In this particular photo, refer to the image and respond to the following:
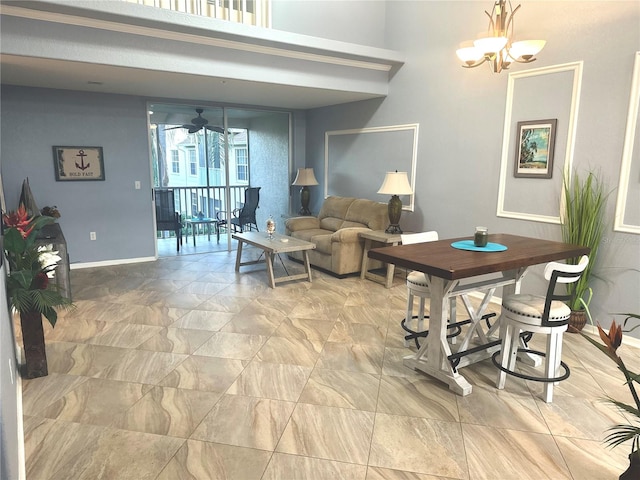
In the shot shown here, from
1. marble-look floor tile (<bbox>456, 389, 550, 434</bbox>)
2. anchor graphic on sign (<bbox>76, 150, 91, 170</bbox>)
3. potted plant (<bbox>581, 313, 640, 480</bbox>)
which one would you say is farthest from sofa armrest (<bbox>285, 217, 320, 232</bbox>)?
potted plant (<bbox>581, 313, 640, 480</bbox>)

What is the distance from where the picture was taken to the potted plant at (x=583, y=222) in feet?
11.0

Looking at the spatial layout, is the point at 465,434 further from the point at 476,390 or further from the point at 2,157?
the point at 2,157

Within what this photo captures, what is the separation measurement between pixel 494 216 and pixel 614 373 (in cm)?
182

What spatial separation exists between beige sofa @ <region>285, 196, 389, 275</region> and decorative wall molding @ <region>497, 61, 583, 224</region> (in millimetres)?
1555

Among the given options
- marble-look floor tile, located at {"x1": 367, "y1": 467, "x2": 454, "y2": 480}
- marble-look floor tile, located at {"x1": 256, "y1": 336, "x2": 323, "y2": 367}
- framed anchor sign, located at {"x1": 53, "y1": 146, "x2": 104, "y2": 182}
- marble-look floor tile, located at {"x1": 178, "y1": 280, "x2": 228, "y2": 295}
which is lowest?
marble-look floor tile, located at {"x1": 367, "y1": 467, "x2": 454, "y2": 480}

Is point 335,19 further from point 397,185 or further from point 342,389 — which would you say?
point 342,389

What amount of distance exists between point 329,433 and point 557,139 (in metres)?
3.14

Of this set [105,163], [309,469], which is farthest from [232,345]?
[105,163]

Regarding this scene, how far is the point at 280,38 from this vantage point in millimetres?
4262

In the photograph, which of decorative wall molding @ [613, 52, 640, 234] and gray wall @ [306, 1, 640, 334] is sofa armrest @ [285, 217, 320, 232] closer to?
gray wall @ [306, 1, 640, 334]

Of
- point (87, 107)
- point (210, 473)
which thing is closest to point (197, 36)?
point (87, 107)

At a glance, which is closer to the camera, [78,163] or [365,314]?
[365,314]

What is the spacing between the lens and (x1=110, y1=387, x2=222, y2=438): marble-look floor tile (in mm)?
2221

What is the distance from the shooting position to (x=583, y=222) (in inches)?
133
